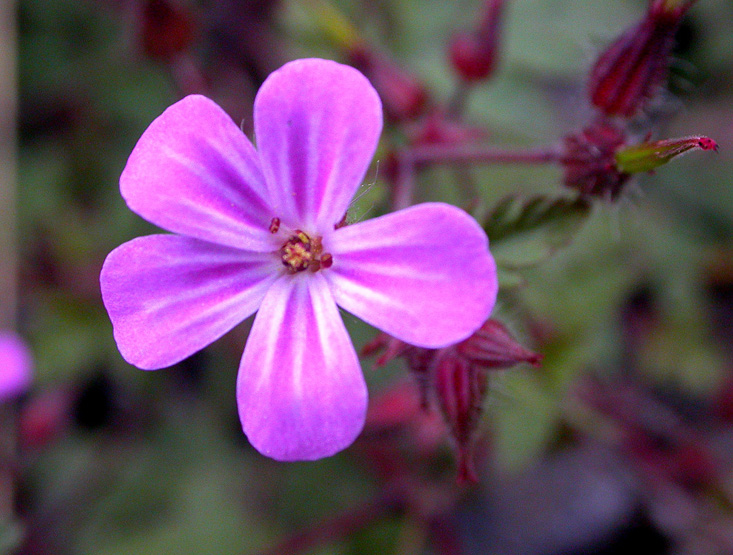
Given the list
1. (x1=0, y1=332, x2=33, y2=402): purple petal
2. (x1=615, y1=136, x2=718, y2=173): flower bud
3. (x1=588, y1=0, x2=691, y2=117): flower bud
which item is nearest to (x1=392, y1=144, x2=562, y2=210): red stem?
(x1=588, y1=0, x2=691, y2=117): flower bud

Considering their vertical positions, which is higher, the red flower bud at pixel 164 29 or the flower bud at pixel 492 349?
the red flower bud at pixel 164 29

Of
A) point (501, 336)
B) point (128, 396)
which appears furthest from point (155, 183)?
point (128, 396)

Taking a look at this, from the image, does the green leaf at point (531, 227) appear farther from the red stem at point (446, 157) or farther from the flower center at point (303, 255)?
the flower center at point (303, 255)

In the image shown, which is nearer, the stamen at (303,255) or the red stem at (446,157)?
the stamen at (303,255)

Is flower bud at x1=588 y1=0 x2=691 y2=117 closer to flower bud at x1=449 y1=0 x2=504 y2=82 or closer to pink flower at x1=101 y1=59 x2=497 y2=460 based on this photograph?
flower bud at x1=449 y1=0 x2=504 y2=82

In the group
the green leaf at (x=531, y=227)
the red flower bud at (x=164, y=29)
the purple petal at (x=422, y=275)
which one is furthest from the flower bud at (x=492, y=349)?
the red flower bud at (x=164, y=29)

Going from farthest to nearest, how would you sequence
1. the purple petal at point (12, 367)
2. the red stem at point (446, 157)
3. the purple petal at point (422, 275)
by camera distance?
1. the purple petal at point (12, 367)
2. the red stem at point (446, 157)
3. the purple petal at point (422, 275)

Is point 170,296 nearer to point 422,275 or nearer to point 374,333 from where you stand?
point 422,275

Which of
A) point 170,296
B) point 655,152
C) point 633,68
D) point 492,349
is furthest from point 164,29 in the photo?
point 655,152
